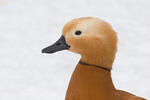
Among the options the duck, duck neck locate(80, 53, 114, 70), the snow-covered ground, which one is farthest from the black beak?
the snow-covered ground

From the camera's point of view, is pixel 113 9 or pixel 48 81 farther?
pixel 113 9

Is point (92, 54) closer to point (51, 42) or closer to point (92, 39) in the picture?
point (92, 39)

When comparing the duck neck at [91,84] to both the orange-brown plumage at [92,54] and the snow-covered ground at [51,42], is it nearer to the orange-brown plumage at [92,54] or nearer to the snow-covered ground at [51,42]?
the orange-brown plumage at [92,54]

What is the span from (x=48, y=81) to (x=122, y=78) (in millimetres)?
640

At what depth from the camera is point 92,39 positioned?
147cm

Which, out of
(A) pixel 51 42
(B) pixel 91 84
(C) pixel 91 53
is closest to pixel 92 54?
(C) pixel 91 53

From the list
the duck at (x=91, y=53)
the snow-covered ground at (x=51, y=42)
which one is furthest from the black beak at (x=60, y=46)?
the snow-covered ground at (x=51, y=42)

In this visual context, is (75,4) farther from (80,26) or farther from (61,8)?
(80,26)

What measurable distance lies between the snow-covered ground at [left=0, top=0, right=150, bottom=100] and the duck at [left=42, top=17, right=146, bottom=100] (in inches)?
39.8

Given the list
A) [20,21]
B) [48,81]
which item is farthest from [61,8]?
[48,81]

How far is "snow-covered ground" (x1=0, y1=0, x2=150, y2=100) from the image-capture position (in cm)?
270

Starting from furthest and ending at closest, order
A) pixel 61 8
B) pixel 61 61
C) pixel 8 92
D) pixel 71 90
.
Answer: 1. pixel 61 8
2. pixel 61 61
3. pixel 8 92
4. pixel 71 90

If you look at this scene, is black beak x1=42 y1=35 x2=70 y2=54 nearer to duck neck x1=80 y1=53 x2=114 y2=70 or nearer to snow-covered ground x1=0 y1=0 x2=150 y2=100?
duck neck x1=80 y1=53 x2=114 y2=70

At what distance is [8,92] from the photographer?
8.50ft
